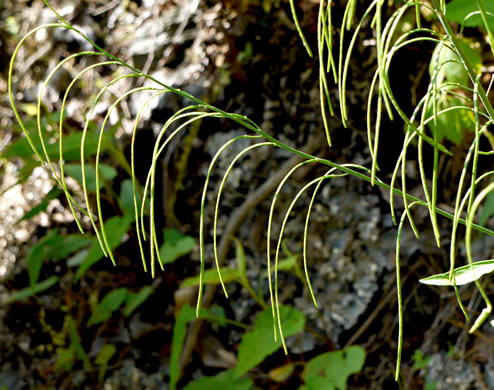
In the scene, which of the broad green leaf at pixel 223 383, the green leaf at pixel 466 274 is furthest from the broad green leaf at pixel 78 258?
the green leaf at pixel 466 274

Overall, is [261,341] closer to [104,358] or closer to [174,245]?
[174,245]

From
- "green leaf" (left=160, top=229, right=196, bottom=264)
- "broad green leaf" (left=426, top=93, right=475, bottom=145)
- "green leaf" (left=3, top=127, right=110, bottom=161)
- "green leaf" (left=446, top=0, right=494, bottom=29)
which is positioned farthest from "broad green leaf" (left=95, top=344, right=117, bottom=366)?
"green leaf" (left=446, top=0, right=494, bottom=29)

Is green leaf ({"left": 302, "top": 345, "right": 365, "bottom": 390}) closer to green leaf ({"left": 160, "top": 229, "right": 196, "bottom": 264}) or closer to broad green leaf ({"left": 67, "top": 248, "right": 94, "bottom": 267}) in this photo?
green leaf ({"left": 160, "top": 229, "right": 196, "bottom": 264})

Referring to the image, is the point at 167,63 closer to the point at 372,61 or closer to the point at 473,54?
the point at 372,61

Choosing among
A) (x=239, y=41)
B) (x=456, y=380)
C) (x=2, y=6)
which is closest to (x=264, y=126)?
(x=239, y=41)

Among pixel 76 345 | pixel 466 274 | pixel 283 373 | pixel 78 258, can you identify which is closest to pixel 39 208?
pixel 78 258

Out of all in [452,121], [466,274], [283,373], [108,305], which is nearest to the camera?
[466,274]

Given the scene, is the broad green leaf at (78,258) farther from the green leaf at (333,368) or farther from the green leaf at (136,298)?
the green leaf at (333,368)

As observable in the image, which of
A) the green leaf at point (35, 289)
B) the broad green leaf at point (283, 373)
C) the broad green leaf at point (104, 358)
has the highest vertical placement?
the green leaf at point (35, 289)
